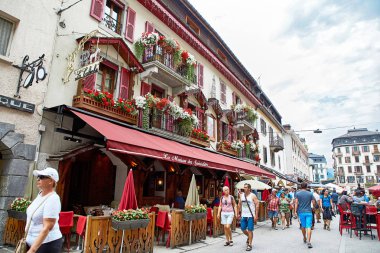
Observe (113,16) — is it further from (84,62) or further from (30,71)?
(30,71)

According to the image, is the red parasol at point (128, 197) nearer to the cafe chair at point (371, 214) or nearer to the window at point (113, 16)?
the window at point (113, 16)

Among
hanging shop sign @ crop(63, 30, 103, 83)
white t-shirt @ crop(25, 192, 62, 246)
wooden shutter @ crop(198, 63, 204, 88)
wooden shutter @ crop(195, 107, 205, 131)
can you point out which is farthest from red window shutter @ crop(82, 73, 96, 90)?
wooden shutter @ crop(198, 63, 204, 88)

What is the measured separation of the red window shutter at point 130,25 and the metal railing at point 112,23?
0.36m

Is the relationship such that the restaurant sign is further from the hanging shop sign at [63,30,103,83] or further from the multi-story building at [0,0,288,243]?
the hanging shop sign at [63,30,103,83]

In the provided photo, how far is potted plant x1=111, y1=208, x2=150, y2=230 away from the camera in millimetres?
6225

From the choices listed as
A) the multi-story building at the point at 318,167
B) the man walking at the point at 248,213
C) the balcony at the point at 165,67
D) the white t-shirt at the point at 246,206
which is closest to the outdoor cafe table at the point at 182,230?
the man walking at the point at 248,213

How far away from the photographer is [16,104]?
293 inches

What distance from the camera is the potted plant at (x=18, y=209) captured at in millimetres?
6543

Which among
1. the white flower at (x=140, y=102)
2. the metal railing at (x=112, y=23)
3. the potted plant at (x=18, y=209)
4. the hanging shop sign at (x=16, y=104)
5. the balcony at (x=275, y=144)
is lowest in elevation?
the potted plant at (x=18, y=209)

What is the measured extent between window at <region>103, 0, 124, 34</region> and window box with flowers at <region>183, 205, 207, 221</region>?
835 cm

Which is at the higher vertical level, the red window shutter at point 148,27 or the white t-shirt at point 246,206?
the red window shutter at point 148,27

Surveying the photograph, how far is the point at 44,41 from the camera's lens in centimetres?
848

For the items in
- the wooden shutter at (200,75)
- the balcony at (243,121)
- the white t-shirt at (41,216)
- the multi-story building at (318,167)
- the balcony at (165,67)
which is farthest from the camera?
the multi-story building at (318,167)

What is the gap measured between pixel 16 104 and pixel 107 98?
301 centimetres
